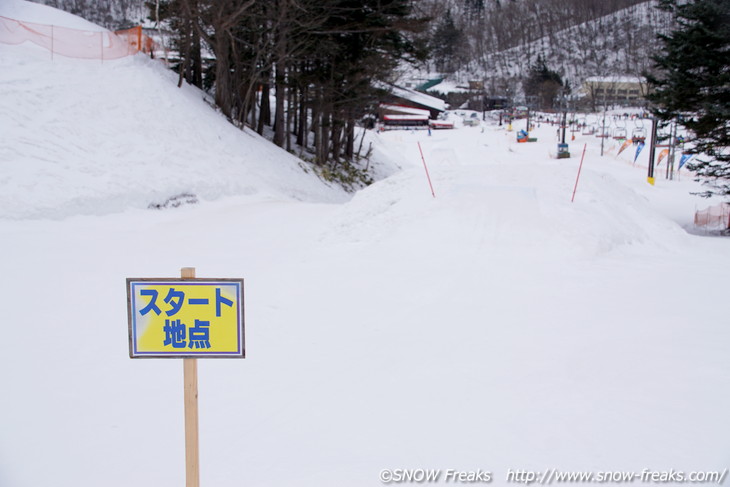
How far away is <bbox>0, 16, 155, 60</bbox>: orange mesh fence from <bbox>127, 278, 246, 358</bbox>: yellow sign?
21.6 metres

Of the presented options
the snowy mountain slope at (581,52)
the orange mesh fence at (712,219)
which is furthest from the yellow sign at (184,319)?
the snowy mountain slope at (581,52)

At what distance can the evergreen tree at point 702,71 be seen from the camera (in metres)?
20.0

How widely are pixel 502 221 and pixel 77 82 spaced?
15290 mm

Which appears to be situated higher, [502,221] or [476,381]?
[502,221]

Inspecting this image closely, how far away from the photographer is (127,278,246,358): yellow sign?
357 cm

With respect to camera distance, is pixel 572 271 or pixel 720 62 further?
pixel 720 62

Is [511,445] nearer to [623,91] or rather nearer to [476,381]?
[476,381]

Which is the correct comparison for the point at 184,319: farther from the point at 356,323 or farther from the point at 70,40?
A: the point at 70,40

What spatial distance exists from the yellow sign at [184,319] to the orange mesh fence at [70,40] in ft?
71.0

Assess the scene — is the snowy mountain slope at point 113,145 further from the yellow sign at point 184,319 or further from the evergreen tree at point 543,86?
the evergreen tree at point 543,86

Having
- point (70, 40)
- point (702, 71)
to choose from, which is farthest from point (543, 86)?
point (70, 40)

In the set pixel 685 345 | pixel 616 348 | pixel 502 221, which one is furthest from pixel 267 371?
pixel 502 221

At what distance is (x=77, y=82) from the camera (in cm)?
1958

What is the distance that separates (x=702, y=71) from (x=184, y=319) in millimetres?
23294
